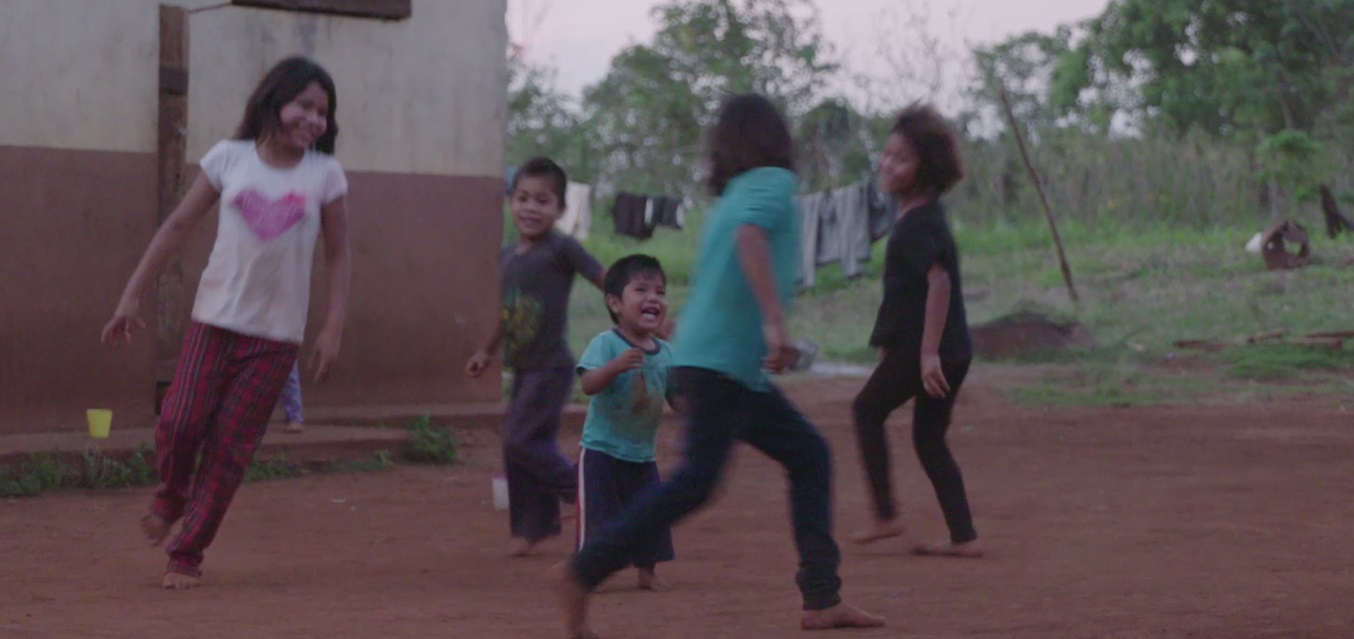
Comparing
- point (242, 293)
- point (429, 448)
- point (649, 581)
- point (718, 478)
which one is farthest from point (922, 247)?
point (429, 448)

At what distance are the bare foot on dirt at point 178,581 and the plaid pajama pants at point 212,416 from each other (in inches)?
0.5

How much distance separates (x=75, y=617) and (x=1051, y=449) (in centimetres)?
634

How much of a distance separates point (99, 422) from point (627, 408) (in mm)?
4197

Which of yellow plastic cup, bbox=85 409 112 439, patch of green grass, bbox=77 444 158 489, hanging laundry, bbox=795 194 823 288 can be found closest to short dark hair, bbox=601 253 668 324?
patch of green grass, bbox=77 444 158 489

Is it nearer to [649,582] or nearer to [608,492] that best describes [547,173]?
[608,492]

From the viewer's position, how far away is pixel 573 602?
4129 mm

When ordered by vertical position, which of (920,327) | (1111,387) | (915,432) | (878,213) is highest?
(878,213)

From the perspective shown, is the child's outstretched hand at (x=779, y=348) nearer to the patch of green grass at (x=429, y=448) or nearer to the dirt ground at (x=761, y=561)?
the dirt ground at (x=761, y=561)

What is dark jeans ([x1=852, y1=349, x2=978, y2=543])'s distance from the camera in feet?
19.1

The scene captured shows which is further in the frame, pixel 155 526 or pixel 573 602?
pixel 155 526

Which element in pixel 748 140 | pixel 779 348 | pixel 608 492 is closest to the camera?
pixel 779 348

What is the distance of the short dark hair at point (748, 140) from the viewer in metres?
4.29

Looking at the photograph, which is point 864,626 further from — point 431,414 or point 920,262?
point 431,414

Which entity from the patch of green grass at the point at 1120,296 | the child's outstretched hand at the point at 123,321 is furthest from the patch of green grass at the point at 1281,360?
the child's outstretched hand at the point at 123,321
